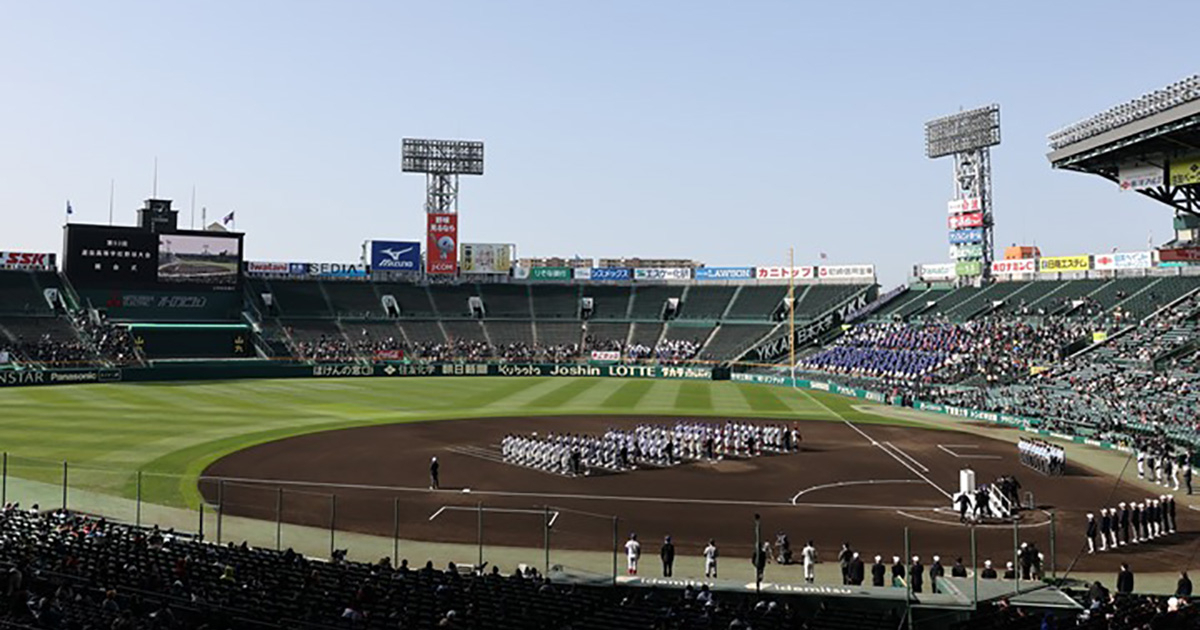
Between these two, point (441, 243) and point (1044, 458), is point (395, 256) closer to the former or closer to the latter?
point (441, 243)

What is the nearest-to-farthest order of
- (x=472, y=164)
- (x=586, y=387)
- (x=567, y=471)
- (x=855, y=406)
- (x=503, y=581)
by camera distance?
(x=503, y=581) → (x=567, y=471) → (x=855, y=406) → (x=586, y=387) → (x=472, y=164)

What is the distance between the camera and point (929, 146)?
95.6 meters

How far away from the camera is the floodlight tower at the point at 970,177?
289 feet

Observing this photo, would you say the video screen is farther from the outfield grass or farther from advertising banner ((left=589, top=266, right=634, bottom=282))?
advertising banner ((left=589, top=266, right=634, bottom=282))

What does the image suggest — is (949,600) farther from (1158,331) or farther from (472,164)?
(472,164)

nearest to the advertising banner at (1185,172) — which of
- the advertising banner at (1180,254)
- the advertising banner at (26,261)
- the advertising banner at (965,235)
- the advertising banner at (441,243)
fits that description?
the advertising banner at (1180,254)

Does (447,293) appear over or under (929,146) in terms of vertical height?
under

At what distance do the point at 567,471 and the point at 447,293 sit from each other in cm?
6693

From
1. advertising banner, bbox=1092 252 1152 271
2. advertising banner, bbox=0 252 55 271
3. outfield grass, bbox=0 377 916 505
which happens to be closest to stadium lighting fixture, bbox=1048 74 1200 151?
outfield grass, bbox=0 377 916 505

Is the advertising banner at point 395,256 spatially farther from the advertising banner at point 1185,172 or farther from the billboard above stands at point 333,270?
the advertising banner at point 1185,172

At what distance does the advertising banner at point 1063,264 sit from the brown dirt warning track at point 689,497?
1654 inches

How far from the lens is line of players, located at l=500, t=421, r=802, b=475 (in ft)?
106

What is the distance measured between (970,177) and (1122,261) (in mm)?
24250

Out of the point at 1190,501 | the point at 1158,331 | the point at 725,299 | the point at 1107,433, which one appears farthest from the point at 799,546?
the point at 725,299
